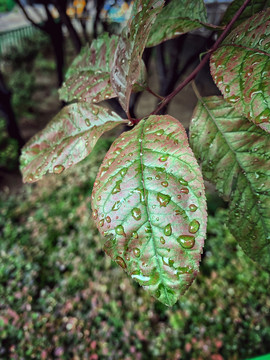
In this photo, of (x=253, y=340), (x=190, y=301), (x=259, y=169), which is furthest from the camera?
(x=190, y=301)

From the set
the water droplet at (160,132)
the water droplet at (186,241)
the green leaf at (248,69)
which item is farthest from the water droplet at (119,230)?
the green leaf at (248,69)

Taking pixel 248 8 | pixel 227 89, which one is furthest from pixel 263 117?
pixel 248 8

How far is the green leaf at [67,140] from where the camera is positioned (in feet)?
2.38

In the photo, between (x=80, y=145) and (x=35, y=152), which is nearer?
(x=80, y=145)

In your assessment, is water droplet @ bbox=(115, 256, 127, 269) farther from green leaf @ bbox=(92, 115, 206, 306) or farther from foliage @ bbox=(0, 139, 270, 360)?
foliage @ bbox=(0, 139, 270, 360)

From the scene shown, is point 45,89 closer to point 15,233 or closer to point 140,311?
point 15,233

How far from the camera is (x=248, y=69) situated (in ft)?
1.97

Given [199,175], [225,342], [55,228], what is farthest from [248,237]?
[55,228]

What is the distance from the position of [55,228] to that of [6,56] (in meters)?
4.93

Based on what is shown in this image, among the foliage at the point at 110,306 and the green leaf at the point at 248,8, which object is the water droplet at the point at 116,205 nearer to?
the green leaf at the point at 248,8

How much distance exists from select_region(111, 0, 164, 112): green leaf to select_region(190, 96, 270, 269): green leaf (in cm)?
24

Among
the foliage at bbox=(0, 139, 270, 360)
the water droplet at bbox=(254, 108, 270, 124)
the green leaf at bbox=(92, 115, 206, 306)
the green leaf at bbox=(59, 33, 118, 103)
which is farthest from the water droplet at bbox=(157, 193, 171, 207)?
the foliage at bbox=(0, 139, 270, 360)

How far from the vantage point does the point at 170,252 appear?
503 mm

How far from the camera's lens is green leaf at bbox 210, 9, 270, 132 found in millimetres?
558
